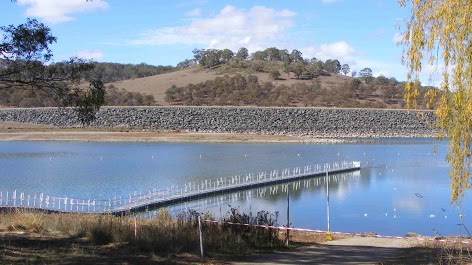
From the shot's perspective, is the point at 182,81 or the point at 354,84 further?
the point at 182,81

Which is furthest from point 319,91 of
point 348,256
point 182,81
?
point 348,256

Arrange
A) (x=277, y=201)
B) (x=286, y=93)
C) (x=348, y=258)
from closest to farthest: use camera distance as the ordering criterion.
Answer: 1. (x=348, y=258)
2. (x=277, y=201)
3. (x=286, y=93)

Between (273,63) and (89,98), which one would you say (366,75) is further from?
(89,98)

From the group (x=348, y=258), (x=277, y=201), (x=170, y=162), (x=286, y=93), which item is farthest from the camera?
(x=286, y=93)

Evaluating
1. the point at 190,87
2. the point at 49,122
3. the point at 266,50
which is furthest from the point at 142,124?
the point at 266,50

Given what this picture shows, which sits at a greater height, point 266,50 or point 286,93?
point 266,50

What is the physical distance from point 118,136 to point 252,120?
2353 cm

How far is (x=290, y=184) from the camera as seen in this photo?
35062 millimetres

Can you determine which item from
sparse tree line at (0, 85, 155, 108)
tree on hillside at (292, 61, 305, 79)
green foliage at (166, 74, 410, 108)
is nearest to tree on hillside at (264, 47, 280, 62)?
tree on hillside at (292, 61, 305, 79)

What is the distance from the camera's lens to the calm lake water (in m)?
23.0

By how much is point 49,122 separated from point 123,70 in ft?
270

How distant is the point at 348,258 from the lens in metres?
10.4

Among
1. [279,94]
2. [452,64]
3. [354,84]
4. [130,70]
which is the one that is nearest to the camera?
[452,64]

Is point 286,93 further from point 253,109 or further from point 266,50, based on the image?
point 266,50
